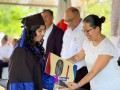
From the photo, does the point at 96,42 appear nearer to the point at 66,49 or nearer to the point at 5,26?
the point at 66,49

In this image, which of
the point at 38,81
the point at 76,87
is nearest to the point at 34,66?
the point at 38,81

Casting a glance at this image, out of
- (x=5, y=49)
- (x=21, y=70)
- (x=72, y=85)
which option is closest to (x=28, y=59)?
(x=21, y=70)

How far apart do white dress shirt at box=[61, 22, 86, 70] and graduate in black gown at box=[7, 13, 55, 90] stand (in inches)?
50.5

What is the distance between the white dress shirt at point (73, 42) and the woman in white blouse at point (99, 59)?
72 centimetres

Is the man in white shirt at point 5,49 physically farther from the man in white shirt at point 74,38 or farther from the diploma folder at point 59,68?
the diploma folder at point 59,68

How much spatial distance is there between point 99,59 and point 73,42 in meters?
0.98

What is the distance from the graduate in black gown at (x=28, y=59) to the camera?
6.30 feet

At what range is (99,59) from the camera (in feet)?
7.93

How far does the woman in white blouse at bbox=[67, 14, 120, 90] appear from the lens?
2.41m

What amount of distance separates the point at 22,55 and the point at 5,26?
3.75m

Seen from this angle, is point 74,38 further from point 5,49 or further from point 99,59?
point 5,49

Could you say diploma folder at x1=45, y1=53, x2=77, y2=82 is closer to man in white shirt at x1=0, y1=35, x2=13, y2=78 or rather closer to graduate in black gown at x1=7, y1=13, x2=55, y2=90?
graduate in black gown at x1=7, y1=13, x2=55, y2=90

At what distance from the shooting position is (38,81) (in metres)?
2.03

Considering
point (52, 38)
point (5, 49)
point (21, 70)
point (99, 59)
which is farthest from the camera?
point (5, 49)
